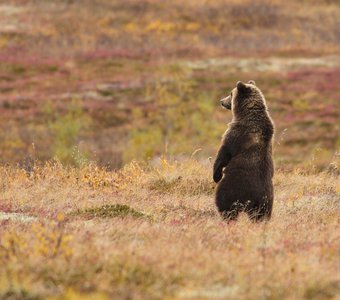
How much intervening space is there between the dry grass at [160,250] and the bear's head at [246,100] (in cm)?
173

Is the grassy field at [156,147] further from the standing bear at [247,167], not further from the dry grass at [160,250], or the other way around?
the standing bear at [247,167]

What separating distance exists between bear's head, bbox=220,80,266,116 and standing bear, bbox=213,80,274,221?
2 cm

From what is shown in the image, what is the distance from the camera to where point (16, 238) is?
6.68 m

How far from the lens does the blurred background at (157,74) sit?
36.5 m

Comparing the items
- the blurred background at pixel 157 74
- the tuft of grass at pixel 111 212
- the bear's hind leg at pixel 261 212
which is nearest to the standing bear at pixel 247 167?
the bear's hind leg at pixel 261 212

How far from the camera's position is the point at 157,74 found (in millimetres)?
48719

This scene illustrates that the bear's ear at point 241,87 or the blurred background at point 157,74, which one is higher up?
the bear's ear at point 241,87

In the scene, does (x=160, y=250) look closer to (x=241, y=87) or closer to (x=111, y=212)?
(x=111, y=212)

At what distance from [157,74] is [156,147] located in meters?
14.4

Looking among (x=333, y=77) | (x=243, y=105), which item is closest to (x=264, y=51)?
(x=333, y=77)

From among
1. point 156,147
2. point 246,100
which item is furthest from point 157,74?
point 246,100

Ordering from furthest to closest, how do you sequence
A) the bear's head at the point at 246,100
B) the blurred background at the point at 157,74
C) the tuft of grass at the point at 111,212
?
the blurred background at the point at 157,74
the bear's head at the point at 246,100
the tuft of grass at the point at 111,212

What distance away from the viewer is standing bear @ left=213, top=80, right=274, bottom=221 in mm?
9297

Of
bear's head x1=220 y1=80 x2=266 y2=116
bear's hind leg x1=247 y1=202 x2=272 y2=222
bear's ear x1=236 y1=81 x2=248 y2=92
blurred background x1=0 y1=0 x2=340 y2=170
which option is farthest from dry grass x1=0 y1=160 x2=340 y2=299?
blurred background x1=0 y1=0 x2=340 y2=170
